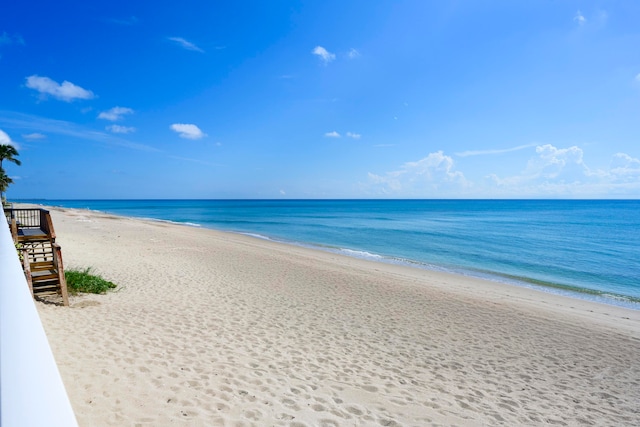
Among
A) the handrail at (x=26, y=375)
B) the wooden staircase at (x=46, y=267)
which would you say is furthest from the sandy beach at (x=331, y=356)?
the handrail at (x=26, y=375)

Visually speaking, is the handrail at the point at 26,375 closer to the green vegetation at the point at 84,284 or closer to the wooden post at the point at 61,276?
the wooden post at the point at 61,276

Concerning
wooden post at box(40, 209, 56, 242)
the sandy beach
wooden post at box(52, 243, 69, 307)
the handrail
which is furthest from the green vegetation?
the handrail

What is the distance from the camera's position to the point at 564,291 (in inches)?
615

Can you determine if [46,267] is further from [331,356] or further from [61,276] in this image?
[331,356]

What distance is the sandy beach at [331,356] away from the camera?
4906mm

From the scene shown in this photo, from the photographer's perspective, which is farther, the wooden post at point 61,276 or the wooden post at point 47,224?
the wooden post at point 47,224

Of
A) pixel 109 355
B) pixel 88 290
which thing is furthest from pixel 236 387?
pixel 88 290

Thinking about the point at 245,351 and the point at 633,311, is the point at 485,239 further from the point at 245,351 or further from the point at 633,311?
the point at 245,351

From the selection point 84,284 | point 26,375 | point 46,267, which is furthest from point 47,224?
point 26,375

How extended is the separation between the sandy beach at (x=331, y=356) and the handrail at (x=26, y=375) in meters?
3.86

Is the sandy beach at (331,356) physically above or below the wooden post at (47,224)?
below

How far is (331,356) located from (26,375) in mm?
6377

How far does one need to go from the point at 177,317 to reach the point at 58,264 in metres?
3.15

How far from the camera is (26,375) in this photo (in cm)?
95
